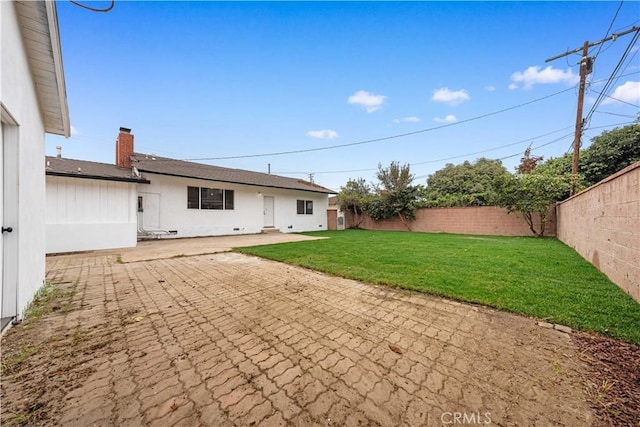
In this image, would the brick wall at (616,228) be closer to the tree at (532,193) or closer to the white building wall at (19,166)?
the tree at (532,193)

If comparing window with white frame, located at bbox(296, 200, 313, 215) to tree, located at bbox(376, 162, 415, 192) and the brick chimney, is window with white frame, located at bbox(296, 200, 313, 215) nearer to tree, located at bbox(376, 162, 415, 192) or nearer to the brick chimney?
tree, located at bbox(376, 162, 415, 192)

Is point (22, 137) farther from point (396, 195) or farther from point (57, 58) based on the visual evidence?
point (396, 195)

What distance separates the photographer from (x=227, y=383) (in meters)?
1.66

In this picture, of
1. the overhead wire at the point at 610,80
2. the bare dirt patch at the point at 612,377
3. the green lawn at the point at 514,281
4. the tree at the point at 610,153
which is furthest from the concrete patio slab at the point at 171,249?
the tree at the point at 610,153

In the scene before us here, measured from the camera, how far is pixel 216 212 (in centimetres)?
1271

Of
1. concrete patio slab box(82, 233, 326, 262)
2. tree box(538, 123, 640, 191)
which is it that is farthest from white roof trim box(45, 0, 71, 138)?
tree box(538, 123, 640, 191)

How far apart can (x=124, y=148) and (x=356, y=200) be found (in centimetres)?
1425

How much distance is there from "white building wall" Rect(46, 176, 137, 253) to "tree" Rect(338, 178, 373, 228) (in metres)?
13.5

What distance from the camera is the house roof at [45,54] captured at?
2.75 metres

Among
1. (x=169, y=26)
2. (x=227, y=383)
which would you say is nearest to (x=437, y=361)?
(x=227, y=383)

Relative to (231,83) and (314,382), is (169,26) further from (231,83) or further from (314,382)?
(314,382)

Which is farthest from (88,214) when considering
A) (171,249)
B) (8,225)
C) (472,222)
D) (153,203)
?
(472,222)

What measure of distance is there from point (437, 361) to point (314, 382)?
1.02 metres

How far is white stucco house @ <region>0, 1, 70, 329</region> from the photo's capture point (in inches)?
98.7
